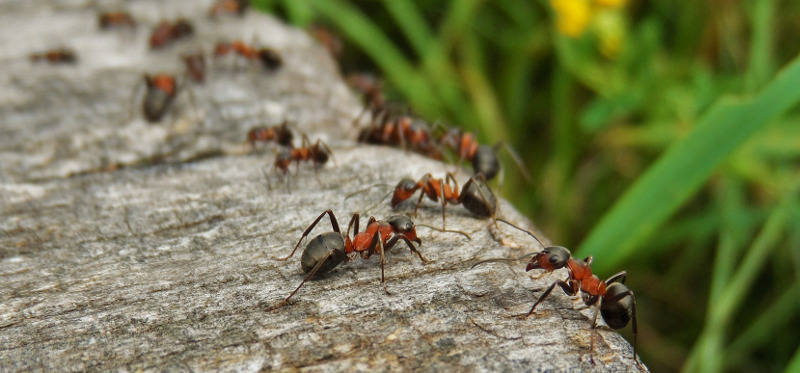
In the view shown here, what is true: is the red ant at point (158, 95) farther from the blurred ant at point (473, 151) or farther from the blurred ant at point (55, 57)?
the blurred ant at point (473, 151)

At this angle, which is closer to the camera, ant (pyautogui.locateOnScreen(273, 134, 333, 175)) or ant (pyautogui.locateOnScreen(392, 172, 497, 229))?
ant (pyautogui.locateOnScreen(392, 172, 497, 229))

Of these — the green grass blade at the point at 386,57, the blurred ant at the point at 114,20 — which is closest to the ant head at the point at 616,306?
the green grass blade at the point at 386,57

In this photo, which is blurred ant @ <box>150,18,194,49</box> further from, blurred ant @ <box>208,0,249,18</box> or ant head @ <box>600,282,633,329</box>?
ant head @ <box>600,282,633,329</box>

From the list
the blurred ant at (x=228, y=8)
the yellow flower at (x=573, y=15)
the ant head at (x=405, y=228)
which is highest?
the yellow flower at (x=573, y=15)

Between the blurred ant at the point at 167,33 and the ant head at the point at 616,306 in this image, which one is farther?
the blurred ant at the point at 167,33

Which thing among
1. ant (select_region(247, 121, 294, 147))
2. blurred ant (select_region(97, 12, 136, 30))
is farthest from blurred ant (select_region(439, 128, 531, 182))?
blurred ant (select_region(97, 12, 136, 30))

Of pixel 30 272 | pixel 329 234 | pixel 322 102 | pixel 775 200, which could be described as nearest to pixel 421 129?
pixel 322 102

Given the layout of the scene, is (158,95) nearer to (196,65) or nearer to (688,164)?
(196,65)
